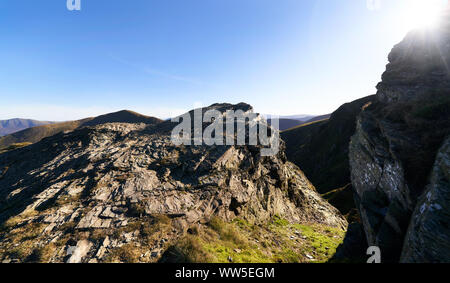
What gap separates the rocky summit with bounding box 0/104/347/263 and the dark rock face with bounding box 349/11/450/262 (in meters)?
8.40

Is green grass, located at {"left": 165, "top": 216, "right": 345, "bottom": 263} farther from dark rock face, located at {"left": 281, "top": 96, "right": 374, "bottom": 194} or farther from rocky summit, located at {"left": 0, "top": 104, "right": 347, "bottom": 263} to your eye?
dark rock face, located at {"left": 281, "top": 96, "right": 374, "bottom": 194}

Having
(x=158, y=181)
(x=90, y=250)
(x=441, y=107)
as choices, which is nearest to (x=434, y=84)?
(x=441, y=107)

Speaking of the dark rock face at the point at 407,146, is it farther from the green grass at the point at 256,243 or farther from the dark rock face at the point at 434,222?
the green grass at the point at 256,243

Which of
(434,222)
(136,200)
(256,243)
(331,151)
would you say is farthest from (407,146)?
(331,151)

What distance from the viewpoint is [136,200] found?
49.3 feet

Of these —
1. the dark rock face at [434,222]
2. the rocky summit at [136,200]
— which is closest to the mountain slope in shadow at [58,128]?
the rocky summit at [136,200]

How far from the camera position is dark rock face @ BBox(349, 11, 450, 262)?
9.45 m

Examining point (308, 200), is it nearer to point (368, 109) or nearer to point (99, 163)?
point (368, 109)

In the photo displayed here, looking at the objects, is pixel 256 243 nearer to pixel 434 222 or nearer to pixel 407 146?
pixel 434 222

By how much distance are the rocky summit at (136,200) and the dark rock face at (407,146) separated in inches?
331

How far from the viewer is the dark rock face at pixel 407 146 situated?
31.0ft

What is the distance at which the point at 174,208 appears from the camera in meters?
15.2

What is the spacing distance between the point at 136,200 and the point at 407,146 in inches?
849
